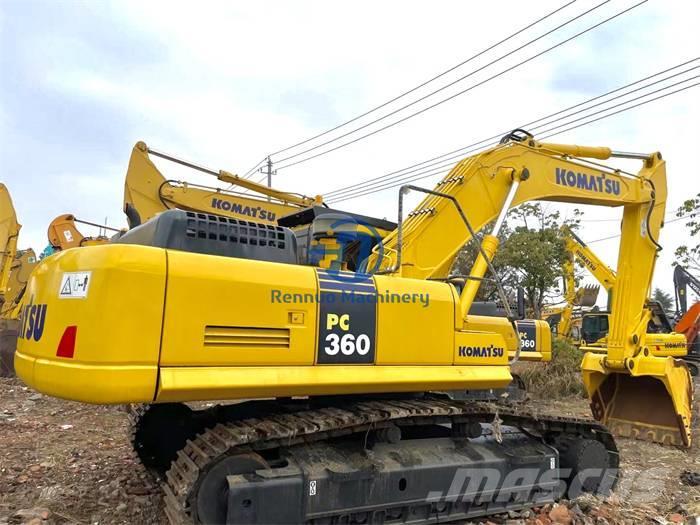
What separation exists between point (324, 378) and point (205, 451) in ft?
2.63

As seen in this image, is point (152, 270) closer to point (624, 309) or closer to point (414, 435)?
point (414, 435)

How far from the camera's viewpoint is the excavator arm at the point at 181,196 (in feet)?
29.2

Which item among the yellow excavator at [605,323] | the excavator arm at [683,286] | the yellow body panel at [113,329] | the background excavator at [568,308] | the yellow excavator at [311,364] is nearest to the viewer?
the yellow body panel at [113,329]

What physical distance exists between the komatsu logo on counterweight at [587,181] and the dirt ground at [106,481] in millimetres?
3009

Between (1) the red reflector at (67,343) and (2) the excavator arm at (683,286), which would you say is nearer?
(1) the red reflector at (67,343)

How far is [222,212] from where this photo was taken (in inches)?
367

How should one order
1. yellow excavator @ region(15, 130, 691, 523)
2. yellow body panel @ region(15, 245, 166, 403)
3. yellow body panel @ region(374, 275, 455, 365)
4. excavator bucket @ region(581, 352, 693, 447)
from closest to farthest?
1. yellow body panel @ region(15, 245, 166, 403)
2. yellow excavator @ region(15, 130, 691, 523)
3. yellow body panel @ region(374, 275, 455, 365)
4. excavator bucket @ region(581, 352, 693, 447)

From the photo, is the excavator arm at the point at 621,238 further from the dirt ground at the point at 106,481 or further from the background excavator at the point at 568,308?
the background excavator at the point at 568,308

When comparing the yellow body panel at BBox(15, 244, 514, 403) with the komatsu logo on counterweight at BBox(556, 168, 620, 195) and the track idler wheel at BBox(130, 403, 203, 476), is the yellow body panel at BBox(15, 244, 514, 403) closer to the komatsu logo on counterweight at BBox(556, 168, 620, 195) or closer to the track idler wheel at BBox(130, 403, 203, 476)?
the track idler wheel at BBox(130, 403, 203, 476)

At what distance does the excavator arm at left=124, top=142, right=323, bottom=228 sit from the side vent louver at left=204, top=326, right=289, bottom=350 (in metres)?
5.60

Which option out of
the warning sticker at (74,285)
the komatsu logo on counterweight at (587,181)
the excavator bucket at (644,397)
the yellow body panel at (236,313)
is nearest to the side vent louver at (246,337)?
the yellow body panel at (236,313)

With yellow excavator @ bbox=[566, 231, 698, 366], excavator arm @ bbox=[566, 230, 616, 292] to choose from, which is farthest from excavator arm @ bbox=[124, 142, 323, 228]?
excavator arm @ bbox=[566, 230, 616, 292]

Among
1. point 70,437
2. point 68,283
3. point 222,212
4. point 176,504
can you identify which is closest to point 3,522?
point 176,504

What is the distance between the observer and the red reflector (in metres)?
3.05
